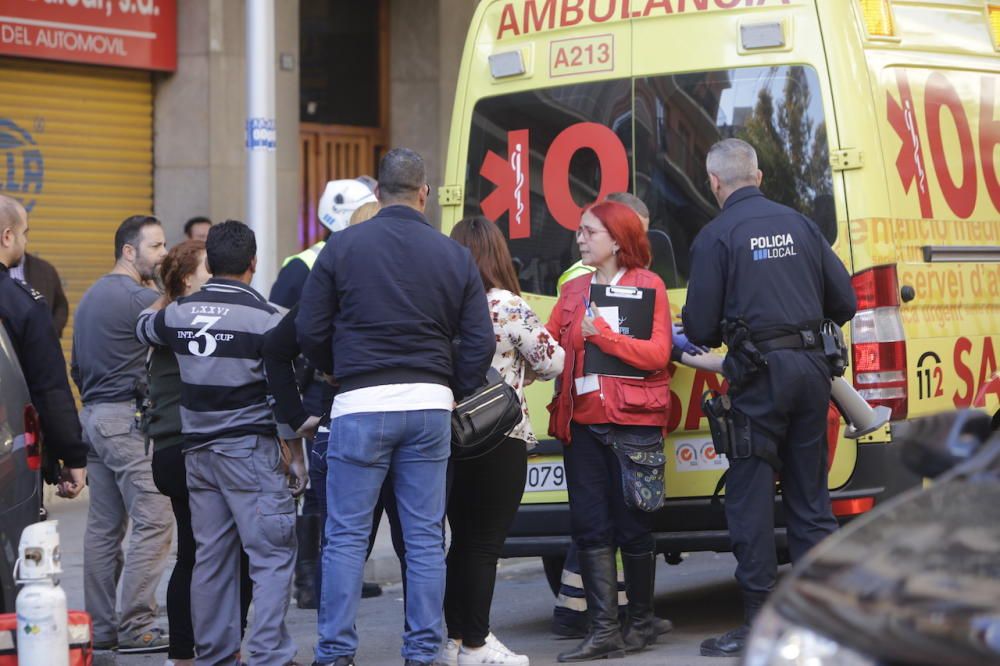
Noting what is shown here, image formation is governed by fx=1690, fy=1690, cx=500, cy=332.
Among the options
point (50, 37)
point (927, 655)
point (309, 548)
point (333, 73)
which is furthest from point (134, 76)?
point (927, 655)

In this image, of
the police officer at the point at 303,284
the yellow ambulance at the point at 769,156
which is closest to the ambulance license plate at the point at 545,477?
the yellow ambulance at the point at 769,156

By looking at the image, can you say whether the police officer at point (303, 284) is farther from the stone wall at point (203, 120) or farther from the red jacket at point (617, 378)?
the stone wall at point (203, 120)

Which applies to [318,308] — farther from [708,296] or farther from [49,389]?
[708,296]

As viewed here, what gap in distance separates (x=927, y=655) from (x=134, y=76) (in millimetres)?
10759

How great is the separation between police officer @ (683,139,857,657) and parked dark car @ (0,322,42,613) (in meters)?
2.45

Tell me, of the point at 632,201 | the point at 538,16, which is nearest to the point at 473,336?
the point at 632,201

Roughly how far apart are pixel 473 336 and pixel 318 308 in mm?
550

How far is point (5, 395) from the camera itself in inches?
209

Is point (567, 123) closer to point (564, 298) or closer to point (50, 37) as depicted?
point (564, 298)

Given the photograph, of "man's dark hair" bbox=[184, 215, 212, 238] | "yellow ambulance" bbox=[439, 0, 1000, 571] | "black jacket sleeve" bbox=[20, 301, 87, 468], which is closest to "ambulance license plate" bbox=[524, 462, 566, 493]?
"yellow ambulance" bbox=[439, 0, 1000, 571]

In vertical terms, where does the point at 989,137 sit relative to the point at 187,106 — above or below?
below

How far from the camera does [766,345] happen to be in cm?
630

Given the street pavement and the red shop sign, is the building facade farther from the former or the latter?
the street pavement

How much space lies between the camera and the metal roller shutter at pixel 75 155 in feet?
39.4
